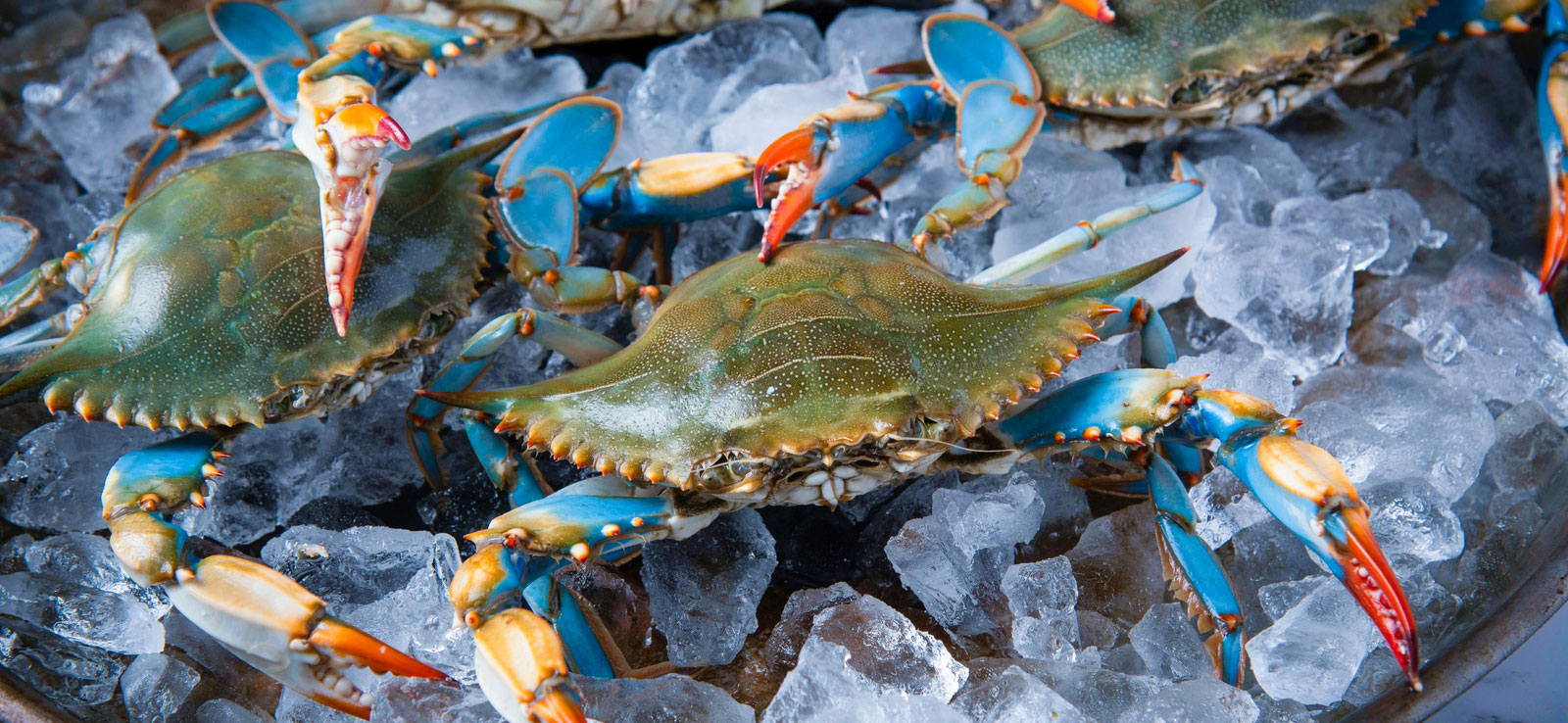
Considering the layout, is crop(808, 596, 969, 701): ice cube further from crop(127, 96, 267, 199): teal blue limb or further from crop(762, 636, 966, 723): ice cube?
crop(127, 96, 267, 199): teal blue limb

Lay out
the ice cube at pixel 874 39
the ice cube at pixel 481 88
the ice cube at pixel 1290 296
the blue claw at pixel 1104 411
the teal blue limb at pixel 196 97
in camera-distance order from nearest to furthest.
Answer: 1. the blue claw at pixel 1104 411
2. the ice cube at pixel 1290 296
3. the teal blue limb at pixel 196 97
4. the ice cube at pixel 481 88
5. the ice cube at pixel 874 39

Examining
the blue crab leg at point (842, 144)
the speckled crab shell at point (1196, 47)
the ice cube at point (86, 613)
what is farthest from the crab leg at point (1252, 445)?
the ice cube at point (86, 613)

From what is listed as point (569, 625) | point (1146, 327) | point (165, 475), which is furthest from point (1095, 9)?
point (165, 475)

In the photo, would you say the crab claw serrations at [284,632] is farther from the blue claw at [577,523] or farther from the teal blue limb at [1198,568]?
the teal blue limb at [1198,568]

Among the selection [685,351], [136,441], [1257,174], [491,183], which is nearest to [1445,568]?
[1257,174]

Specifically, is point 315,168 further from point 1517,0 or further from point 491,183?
point 1517,0

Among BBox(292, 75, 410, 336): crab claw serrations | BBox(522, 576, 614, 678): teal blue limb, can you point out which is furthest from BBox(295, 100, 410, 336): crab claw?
BBox(522, 576, 614, 678): teal blue limb
